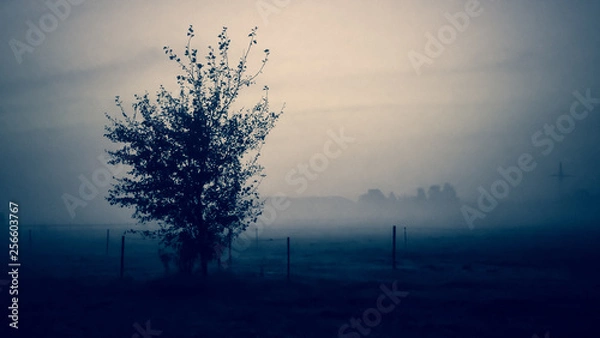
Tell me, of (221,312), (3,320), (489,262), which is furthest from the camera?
(489,262)

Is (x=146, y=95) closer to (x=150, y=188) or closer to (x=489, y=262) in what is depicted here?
(x=150, y=188)

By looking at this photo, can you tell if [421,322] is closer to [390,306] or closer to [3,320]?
[390,306]

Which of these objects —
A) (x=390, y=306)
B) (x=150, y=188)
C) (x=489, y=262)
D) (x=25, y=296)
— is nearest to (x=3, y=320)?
(x=25, y=296)

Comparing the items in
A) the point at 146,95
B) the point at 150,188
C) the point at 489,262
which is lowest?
the point at 489,262

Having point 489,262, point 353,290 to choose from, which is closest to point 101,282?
point 353,290

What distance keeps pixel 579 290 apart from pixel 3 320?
2582cm

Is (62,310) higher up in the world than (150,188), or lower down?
lower down

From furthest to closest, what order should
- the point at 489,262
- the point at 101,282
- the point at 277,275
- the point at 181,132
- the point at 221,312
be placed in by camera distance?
the point at 489,262 < the point at 277,275 < the point at 101,282 < the point at 181,132 < the point at 221,312

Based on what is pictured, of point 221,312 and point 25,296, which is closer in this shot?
point 221,312

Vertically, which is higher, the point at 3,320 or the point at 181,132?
the point at 181,132

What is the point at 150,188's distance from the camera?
24109 mm

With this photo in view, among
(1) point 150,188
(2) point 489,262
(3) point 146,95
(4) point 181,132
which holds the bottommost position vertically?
(2) point 489,262

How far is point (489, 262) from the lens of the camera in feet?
132

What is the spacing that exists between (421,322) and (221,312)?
7849mm
